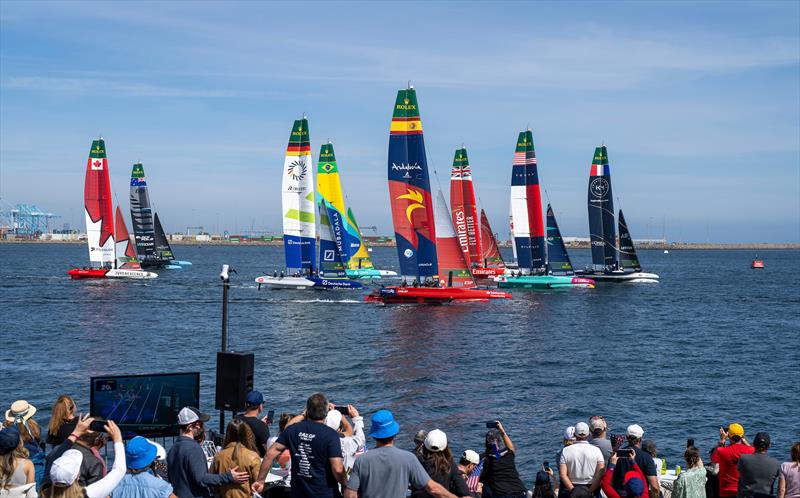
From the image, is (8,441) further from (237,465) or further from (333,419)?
(333,419)

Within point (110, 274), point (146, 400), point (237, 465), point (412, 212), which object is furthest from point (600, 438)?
point (110, 274)

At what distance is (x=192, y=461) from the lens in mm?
8891

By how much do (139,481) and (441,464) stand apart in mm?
3008

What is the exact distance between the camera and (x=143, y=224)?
103438mm

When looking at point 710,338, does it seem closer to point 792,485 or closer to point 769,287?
point 792,485

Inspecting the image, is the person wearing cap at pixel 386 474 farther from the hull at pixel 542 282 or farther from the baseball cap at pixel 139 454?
the hull at pixel 542 282

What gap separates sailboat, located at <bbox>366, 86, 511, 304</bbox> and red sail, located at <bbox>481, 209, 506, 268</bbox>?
3679 centimetres

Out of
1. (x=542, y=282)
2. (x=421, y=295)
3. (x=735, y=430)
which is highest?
(x=735, y=430)

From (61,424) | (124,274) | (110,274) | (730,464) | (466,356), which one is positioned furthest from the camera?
(110,274)

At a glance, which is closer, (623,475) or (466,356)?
(623,475)

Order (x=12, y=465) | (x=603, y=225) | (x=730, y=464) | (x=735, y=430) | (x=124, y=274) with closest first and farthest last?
(x=12, y=465)
(x=735, y=430)
(x=730, y=464)
(x=124, y=274)
(x=603, y=225)

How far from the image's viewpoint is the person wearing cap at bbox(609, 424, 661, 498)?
1017 centimetres

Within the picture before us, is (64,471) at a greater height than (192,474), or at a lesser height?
greater

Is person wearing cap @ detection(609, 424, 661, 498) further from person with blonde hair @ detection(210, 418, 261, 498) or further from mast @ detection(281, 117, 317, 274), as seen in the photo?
mast @ detection(281, 117, 317, 274)
